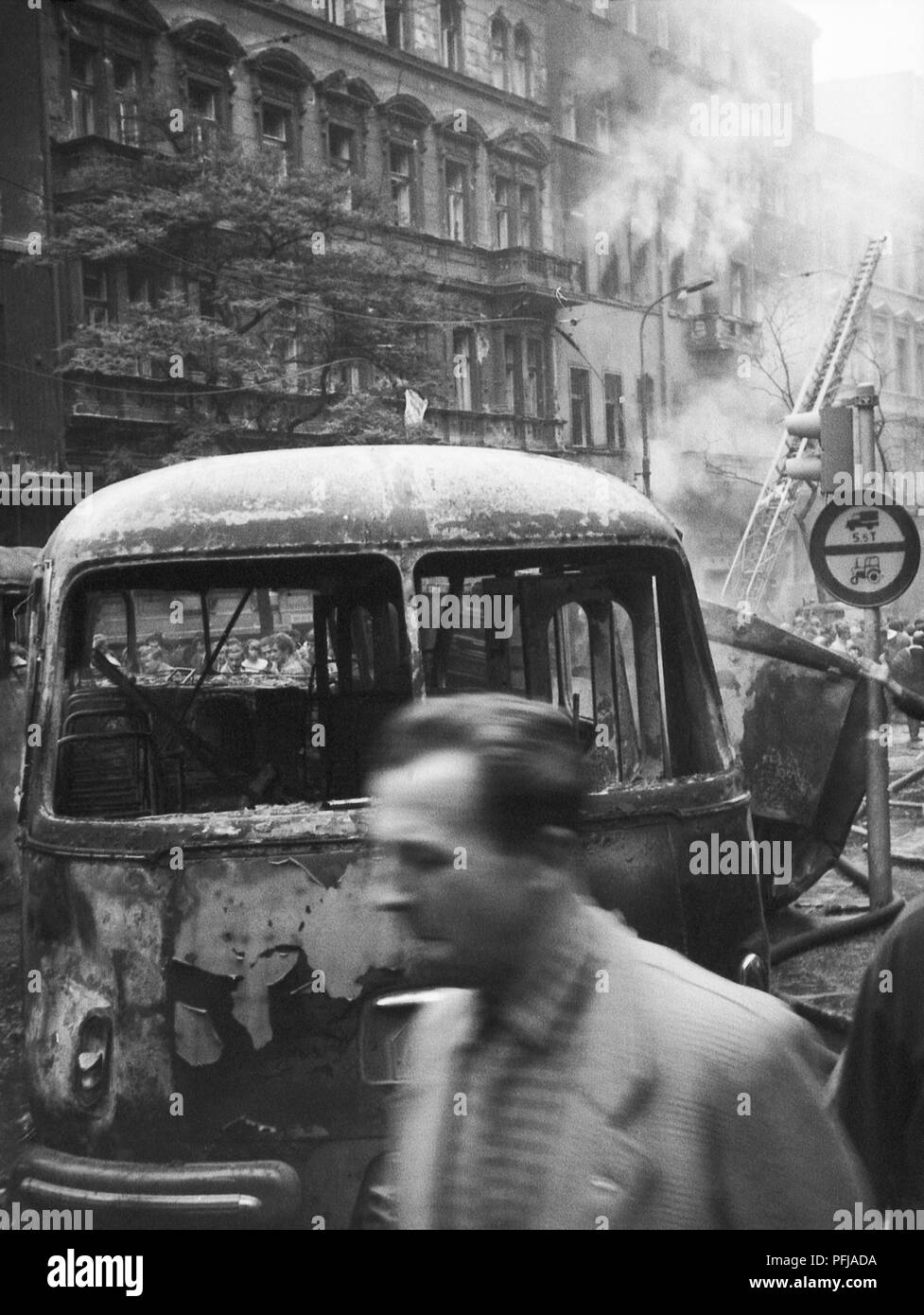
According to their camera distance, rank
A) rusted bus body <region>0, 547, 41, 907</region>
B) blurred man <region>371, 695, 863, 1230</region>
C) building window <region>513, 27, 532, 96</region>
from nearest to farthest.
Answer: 1. blurred man <region>371, 695, 863, 1230</region>
2. rusted bus body <region>0, 547, 41, 907</region>
3. building window <region>513, 27, 532, 96</region>

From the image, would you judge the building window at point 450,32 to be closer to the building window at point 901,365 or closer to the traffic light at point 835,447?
the building window at point 901,365

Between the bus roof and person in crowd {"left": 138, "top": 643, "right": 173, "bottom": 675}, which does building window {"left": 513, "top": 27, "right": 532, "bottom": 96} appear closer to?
person in crowd {"left": 138, "top": 643, "right": 173, "bottom": 675}

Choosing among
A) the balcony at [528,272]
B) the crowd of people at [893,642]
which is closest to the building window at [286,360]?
the balcony at [528,272]

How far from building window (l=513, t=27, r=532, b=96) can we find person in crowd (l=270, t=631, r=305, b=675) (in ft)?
Result: 104

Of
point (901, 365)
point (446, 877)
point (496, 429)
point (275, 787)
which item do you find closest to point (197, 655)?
point (275, 787)

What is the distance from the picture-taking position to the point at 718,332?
40.3m

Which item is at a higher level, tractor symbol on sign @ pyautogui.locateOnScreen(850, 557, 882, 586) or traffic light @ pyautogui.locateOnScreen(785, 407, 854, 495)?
traffic light @ pyautogui.locateOnScreen(785, 407, 854, 495)

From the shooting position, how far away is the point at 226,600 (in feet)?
16.8

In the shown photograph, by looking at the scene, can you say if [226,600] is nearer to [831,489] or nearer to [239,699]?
[239,699]

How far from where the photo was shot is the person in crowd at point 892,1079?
2.06 meters

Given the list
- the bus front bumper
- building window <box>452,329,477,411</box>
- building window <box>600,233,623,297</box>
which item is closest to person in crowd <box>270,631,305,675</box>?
the bus front bumper

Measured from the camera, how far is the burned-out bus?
4.20m

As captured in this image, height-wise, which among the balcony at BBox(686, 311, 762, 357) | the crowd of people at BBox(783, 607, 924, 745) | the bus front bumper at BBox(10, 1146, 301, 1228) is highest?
the balcony at BBox(686, 311, 762, 357)

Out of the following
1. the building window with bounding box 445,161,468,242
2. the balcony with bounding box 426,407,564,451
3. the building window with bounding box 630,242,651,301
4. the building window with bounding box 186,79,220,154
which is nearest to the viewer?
the building window with bounding box 186,79,220,154
